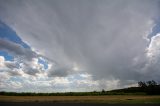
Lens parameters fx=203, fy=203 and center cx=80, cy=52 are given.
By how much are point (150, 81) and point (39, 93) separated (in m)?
108

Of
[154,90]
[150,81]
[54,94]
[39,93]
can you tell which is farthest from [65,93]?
[150,81]

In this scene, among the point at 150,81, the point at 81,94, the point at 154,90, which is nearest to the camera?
the point at 81,94

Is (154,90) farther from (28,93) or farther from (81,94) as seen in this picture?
(28,93)

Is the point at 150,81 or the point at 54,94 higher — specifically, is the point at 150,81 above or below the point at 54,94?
above

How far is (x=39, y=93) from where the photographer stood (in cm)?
14012

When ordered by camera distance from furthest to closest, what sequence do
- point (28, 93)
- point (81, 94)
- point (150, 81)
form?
1. point (150, 81)
2. point (28, 93)
3. point (81, 94)

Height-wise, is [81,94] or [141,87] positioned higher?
[141,87]

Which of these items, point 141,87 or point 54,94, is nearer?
point 54,94

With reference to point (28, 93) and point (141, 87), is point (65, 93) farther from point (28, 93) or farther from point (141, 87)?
point (141, 87)

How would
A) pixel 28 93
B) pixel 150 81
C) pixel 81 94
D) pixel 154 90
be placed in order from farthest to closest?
pixel 150 81 → pixel 154 90 → pixel 28 93 → pixel 81 94

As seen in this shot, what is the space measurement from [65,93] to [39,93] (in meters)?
18.7

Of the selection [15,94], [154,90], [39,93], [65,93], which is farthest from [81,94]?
[154,90]

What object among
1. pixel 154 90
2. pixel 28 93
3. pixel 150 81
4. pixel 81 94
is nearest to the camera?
pixel 81 94

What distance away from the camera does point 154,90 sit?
168125mm
